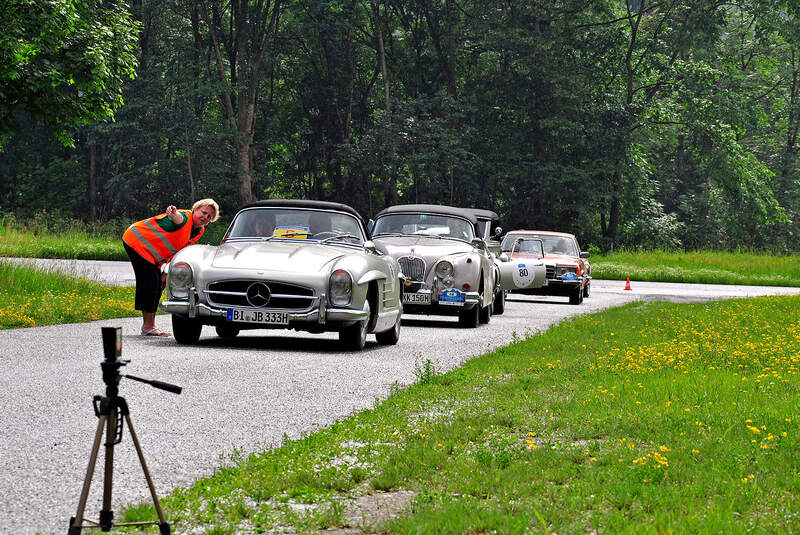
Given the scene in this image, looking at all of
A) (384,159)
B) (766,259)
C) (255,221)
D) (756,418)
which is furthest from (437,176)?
(756,418)

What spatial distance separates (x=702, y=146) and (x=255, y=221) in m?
49.5

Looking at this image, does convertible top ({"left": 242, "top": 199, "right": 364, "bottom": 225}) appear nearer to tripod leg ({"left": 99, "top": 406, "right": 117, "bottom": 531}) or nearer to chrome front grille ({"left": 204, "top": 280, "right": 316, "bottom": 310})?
chrome front grille ({"left": 204, "top": 280, "right": 316, "bottom": 310})

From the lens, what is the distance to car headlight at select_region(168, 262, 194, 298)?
490 inches

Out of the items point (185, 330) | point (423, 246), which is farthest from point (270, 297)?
point (423, 246)

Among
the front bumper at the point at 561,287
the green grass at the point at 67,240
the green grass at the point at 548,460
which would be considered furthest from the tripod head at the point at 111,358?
the green grass at the point at 67,240

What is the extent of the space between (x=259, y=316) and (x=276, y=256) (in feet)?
2.93

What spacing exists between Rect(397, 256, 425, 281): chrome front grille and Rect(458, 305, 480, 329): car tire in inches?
36.5

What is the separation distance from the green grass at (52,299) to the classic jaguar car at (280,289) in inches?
156

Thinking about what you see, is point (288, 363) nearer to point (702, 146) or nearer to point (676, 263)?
point (676, 263)

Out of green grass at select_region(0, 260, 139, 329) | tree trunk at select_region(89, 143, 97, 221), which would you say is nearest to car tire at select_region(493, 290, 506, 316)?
green grass at select_region(0, 260, 139, 329)

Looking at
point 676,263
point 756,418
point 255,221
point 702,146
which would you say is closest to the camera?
point 756,418

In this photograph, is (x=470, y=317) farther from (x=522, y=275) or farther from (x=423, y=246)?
(x=522, y=275)

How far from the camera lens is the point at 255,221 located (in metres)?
14.1

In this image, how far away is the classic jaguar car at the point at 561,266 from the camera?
1013 inches
